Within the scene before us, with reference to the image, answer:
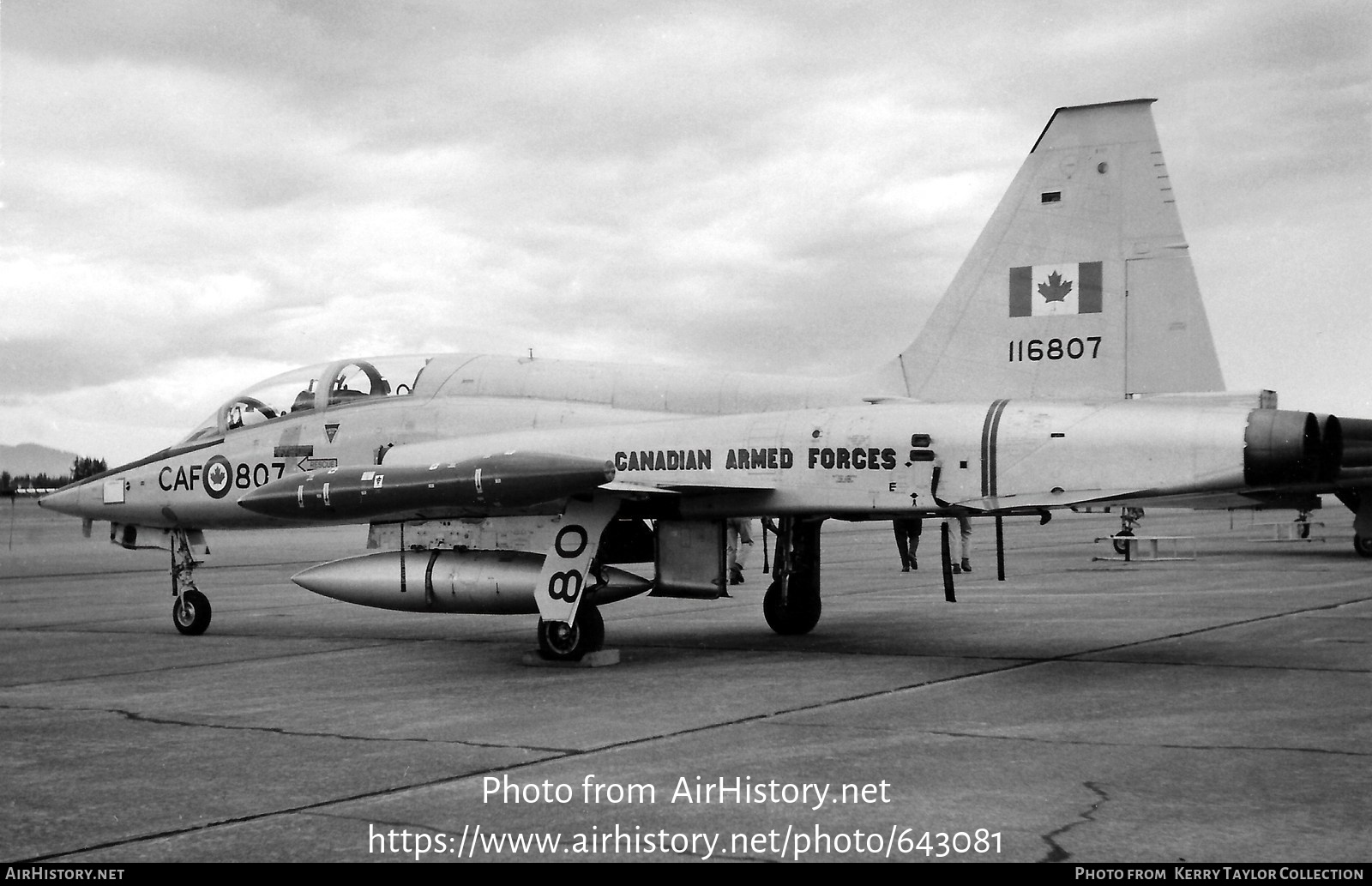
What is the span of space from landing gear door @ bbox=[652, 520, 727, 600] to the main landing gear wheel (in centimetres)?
83

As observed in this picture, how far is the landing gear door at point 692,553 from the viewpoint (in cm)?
1162

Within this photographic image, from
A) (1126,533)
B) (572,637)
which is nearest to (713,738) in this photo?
(572,637)

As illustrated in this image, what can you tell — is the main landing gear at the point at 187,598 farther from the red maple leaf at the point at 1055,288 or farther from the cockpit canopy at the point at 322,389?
the red maple leaf at the point at 1055,288

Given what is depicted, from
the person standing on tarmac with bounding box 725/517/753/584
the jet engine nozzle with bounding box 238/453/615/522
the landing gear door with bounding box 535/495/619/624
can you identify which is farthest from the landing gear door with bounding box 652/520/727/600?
the person standing on tarmac with bounding box 725/517/753/584

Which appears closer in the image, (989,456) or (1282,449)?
(1282,449)

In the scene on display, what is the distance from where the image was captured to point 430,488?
10742 millimetres

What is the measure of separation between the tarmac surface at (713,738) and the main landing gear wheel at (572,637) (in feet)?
0.87

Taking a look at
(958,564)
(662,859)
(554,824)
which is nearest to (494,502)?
(554,824)

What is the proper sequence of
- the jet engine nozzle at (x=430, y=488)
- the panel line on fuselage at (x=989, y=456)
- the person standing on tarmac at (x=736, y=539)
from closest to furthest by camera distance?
the panel line on fuselage at (x=989, y=456)
the jet engine nozzle at (x=430, y=488)
the person standing on tarmac at (x=736, y=539)

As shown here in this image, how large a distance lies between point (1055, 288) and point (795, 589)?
431cm

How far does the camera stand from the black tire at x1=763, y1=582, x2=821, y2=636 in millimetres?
13227

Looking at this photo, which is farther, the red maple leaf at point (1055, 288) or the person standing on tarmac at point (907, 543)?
the person standing on tarmac at point (907, 543)

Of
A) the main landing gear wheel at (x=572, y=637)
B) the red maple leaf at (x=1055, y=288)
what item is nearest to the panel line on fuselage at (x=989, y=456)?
the red maple leaf at (x=1055, y=288)

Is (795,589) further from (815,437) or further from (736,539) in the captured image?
(815,437)
